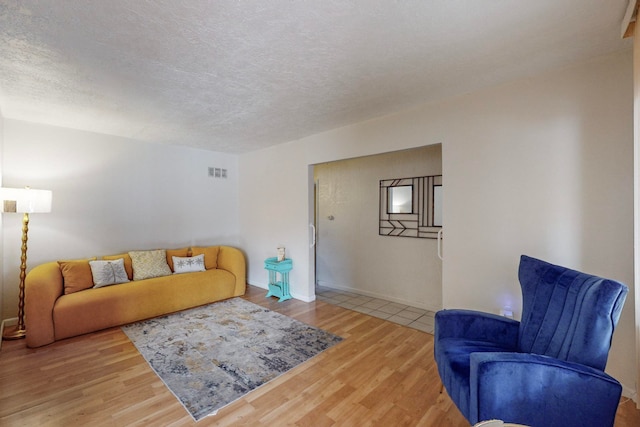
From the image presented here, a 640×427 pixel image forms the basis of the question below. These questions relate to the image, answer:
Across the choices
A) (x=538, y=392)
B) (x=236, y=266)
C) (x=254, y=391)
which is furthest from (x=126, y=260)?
(x=538, y=392)

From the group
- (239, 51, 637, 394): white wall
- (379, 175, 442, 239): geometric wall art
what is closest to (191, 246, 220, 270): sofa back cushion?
(379, 175, 442, 239): geometric wall art

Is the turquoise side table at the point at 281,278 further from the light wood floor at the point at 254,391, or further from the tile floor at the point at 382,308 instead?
the light wood floor at the point at 254,391

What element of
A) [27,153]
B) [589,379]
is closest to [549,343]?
[589,379]

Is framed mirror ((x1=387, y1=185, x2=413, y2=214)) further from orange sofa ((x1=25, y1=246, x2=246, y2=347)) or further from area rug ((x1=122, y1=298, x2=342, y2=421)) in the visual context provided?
orange sofa ((x1=25, y1=246, x2=246, y2=347))

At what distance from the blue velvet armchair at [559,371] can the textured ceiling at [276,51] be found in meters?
1.56

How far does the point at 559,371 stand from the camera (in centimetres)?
128

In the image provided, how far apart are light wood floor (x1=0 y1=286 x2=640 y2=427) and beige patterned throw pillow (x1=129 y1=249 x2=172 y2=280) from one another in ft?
3.41

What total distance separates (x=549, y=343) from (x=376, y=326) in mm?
1918

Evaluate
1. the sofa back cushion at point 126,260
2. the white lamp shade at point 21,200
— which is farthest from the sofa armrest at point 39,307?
the sofa back cushion at point 126,260

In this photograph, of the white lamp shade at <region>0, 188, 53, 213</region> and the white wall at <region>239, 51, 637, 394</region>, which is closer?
the white wall at <region>239, 51, 637, 394</region>

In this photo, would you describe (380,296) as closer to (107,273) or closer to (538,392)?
(538,392)

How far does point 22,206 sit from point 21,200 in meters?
0.06

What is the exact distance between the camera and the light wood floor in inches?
70.7

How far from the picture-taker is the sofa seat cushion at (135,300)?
9.80 feet
